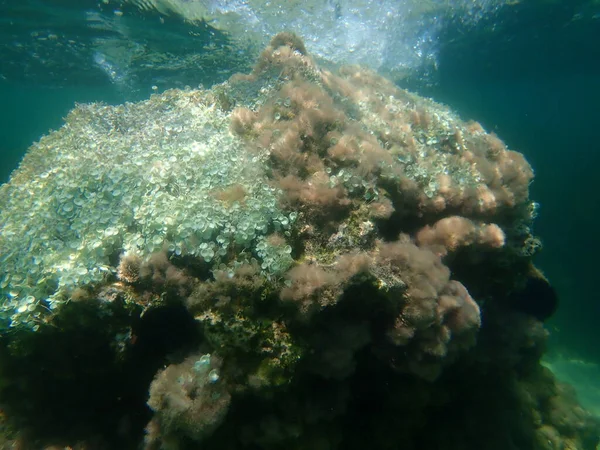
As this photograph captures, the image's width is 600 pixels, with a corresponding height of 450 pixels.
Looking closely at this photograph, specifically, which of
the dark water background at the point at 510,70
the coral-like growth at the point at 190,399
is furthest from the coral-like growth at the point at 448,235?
the dark water background at the point at 510,70

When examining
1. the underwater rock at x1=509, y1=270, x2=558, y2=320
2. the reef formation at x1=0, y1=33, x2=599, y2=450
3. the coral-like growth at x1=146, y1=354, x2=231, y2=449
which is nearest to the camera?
the coral-like growth at x1=146, y1=354, x2=231, y2=449

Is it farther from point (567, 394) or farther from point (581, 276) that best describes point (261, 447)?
point (581, 276)

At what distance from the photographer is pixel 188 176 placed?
13.5ft

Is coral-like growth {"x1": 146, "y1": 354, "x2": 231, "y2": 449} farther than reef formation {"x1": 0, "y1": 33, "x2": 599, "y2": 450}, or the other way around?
reef formation {"x1": 0, "y1": 33, "x2": 599, "y2": 450}

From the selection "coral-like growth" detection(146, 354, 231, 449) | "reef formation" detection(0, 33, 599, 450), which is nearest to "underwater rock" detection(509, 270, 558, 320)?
"reef formation" detection(0, 33, 599, 450)

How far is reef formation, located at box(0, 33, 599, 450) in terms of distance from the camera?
3.22m

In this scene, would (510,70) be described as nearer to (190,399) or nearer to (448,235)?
(448,235)

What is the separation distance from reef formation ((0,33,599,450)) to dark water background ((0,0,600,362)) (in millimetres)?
16287

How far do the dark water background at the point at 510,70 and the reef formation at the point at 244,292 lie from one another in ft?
53.4

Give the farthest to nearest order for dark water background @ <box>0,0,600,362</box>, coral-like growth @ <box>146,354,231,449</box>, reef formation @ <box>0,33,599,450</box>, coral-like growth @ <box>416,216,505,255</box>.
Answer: dark water background @ <box>0,0,600,362</box>, coral-like growth @ <box>416,216,505,255</box>, reef formation @ <box>0,33,599,450</box>, coral-like growth @ <box>146,354,231,449</box>

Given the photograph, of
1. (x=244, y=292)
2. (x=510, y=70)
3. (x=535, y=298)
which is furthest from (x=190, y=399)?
(x=510, y=70)

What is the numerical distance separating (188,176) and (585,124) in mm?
86252

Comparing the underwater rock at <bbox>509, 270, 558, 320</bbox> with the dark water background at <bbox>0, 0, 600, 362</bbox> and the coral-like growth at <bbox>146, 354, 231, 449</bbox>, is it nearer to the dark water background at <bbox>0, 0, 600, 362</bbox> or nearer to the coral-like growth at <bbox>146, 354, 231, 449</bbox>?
the coral-like growth at <bbox>146, 354, 231, 449</bbox>

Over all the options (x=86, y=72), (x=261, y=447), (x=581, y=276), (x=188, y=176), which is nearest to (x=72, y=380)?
(x=261, y=447)
